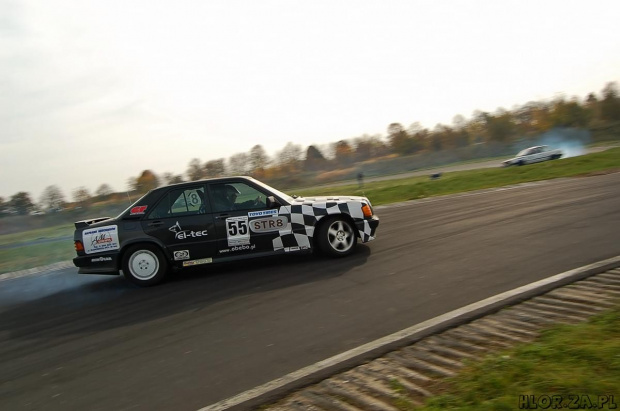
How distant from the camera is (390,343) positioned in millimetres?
3893

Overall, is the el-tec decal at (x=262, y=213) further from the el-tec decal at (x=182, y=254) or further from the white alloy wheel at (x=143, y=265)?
the white alloy wheel at (x=143, y=265)

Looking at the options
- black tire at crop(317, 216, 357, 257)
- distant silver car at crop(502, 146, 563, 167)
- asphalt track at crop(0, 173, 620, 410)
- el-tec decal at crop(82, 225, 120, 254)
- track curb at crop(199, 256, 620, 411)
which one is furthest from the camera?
distant silver car at crop(502, 146, 563, 167)

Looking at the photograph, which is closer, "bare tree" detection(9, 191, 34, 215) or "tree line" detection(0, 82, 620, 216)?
"bare tree" detection(9, 191, 34, 215)

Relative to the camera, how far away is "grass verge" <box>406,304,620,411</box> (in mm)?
2699

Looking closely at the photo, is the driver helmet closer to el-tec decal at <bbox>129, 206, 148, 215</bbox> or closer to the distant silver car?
el-tec decal at <bbox>129, 206, 148, 215</bbox>

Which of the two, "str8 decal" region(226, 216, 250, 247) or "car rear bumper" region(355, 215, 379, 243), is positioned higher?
"str8 decal" region(226, 216, 250, 247)

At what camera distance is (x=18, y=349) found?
5148 millimetres

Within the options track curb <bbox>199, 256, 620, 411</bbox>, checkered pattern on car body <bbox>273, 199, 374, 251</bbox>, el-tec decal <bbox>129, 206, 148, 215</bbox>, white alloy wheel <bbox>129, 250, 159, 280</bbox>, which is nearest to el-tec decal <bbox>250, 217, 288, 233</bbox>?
checkered pattern on car body <bbox>273, 199, 374, 251</bbox>

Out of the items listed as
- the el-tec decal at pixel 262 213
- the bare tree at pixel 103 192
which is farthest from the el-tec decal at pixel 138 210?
the bare tree at pixel 103 192

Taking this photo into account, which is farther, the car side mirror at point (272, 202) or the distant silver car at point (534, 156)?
the distant silver car at point (534, 156)

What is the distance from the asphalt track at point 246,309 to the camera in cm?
388

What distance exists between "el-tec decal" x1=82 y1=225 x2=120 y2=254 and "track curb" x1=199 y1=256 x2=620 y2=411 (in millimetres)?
4687

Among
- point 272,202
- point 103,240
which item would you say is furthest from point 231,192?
point 103,240

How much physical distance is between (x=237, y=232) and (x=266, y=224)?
1.56 feet
